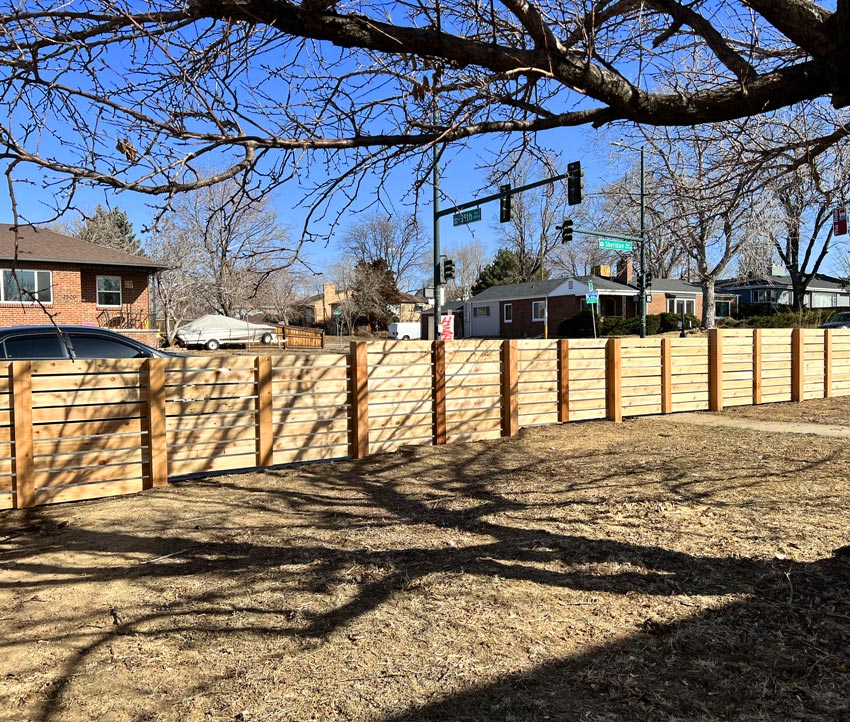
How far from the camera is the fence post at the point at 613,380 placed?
10367 millimetres

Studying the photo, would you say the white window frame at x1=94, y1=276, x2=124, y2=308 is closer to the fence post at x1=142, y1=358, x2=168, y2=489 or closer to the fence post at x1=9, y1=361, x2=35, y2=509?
the fence post at x1=142, y1=358, x2=168, y2=489

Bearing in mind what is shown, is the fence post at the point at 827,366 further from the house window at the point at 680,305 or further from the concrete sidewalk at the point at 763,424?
the house window at the point at 680,305

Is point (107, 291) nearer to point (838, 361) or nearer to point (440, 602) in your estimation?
point (838, 361)

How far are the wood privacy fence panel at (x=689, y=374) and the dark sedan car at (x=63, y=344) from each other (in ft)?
27.5

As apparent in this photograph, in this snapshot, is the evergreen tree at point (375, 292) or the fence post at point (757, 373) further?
the evergreen tree at point (375, 292)

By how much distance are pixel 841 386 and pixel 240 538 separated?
44.0 ft

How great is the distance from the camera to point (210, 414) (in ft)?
23.1

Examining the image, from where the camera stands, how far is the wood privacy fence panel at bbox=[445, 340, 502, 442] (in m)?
8.88

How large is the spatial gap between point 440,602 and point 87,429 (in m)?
4.33

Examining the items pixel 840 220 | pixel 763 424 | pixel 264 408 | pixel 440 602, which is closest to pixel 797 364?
pixel 763 424

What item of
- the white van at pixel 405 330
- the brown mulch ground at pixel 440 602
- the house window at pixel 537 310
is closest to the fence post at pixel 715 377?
the brown mulch ground at pixel 440 602

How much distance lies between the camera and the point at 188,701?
276 centimetres

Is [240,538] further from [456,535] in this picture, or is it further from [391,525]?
[456,535]

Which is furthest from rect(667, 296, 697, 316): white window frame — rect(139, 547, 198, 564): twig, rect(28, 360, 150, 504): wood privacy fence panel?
rect(139, 547, 198, 564): twig
